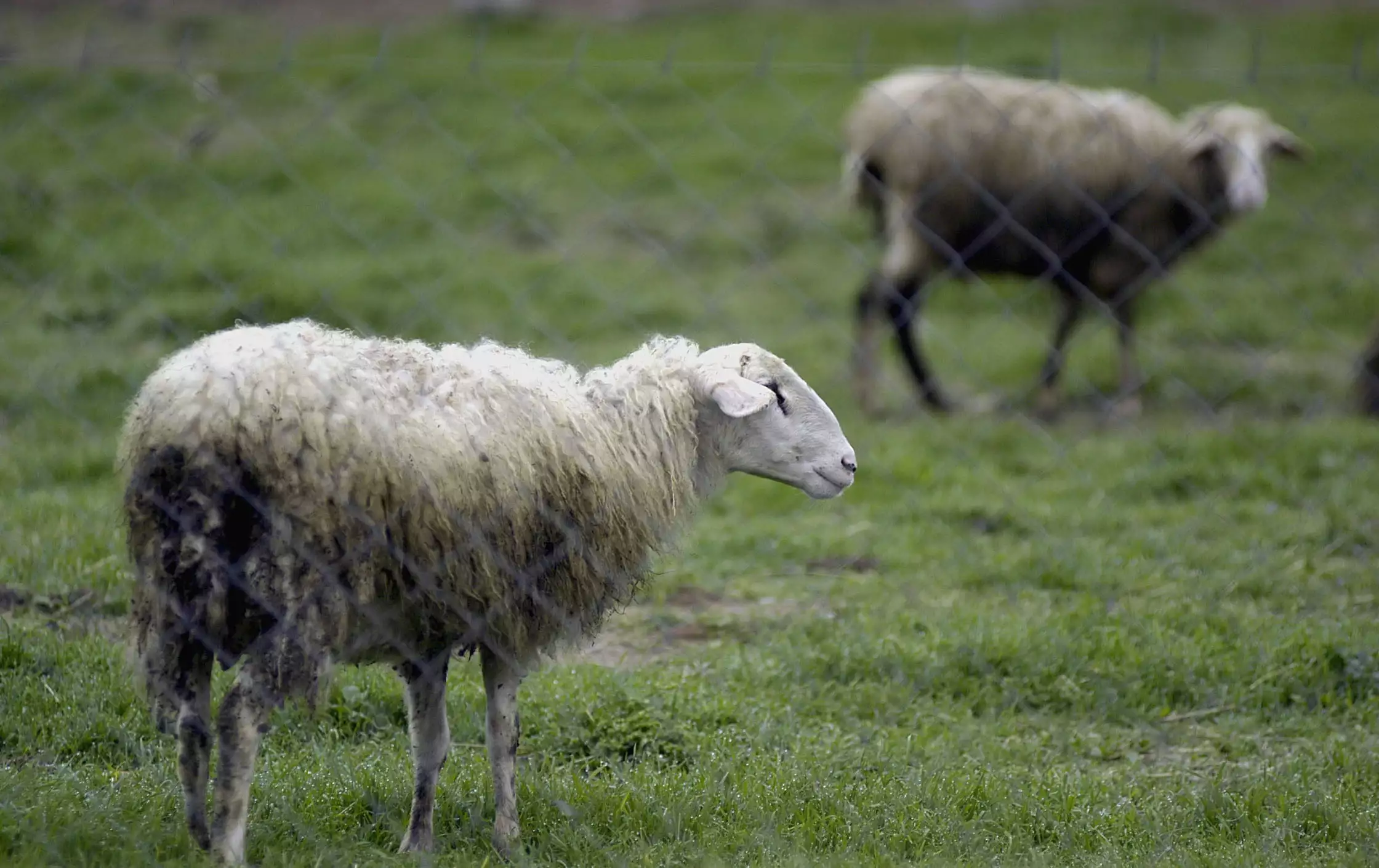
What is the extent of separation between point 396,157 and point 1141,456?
22.2 ft

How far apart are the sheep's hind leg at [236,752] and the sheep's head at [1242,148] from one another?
666 cm

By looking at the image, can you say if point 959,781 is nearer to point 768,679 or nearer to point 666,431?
point 768,679

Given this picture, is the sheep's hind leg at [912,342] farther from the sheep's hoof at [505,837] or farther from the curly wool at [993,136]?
the sheep's hoof at [505,837]

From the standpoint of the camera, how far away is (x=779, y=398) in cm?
377

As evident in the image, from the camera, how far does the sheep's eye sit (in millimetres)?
3754

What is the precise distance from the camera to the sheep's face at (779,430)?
3.75 m

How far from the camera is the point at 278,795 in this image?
3508 mm

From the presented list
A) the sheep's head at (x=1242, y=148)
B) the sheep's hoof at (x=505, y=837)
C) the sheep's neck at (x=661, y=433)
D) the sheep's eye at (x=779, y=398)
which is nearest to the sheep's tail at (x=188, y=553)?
the sheep's hoof at (x=505, y=837)

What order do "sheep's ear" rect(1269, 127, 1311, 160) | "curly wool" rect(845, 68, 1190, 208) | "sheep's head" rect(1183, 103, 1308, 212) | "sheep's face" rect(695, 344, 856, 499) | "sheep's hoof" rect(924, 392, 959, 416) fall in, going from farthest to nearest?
"sheep's ear" rect(1269, 127, 1311, 160) → "sheep's hoof" rect(924, 392, 959, 416) → "sheep's head" rect(1183, 103, 1308, 212) → "curly wool" rect(845, 68, 1190, 208) → "sheep's face" rect(695, 344, 856, 499)

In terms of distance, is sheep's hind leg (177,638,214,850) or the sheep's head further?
the sheep's head

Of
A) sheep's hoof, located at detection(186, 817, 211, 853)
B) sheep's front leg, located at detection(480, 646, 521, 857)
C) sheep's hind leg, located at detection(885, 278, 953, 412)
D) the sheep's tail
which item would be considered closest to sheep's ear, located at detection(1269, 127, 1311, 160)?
sheep's hind leg, located at detection(885, 278, 953, 412)

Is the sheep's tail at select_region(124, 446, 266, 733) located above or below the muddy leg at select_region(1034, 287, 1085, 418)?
→ below

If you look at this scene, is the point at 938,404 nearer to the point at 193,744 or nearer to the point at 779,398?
the point at 779,398

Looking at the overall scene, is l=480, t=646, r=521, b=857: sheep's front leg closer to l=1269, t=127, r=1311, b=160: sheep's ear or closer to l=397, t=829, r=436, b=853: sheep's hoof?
l=397, t=829, r=436, b=853: sheep's hoof
